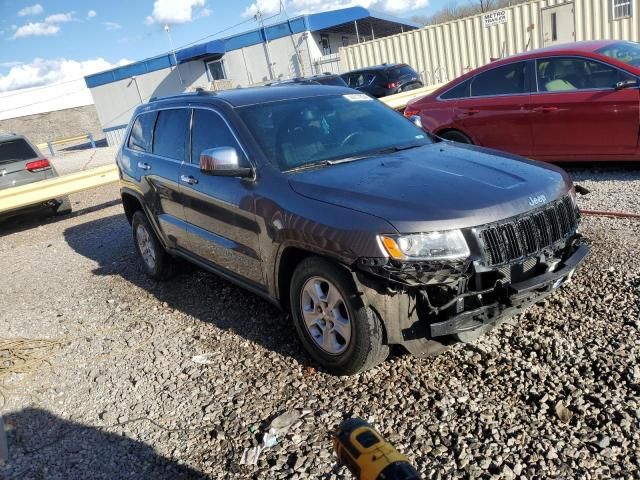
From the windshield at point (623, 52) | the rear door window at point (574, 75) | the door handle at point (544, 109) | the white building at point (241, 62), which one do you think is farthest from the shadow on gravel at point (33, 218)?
the white building at point (241, 62)

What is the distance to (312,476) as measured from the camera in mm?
2672

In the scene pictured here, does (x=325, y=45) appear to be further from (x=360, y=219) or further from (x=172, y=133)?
(x=360, y=219)

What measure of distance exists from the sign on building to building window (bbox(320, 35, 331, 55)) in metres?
12.8

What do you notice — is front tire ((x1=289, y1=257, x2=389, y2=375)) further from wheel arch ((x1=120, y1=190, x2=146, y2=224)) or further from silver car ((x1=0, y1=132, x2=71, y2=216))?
silver car ((x1=0, y1=132, x2=71, y2=216))

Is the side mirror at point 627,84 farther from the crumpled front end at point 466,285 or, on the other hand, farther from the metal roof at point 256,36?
the metal roof at point 256,36

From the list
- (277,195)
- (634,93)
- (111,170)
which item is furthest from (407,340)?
(111,170)

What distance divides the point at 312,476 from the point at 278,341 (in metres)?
1.45

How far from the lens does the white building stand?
93.0ft

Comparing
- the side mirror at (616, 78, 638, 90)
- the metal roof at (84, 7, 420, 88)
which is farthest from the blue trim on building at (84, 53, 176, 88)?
the side mirror at (616, 78, 638, 90)

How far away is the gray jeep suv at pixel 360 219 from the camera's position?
9.53ft

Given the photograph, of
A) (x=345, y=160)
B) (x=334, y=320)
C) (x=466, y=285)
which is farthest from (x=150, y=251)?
(x=466, y=285)

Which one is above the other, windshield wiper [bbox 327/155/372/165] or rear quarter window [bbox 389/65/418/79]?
windshield wiper [bbox 327/155/372/165]

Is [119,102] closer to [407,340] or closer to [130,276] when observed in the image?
[130,276]

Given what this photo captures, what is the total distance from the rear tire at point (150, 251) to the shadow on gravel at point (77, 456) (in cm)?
233
